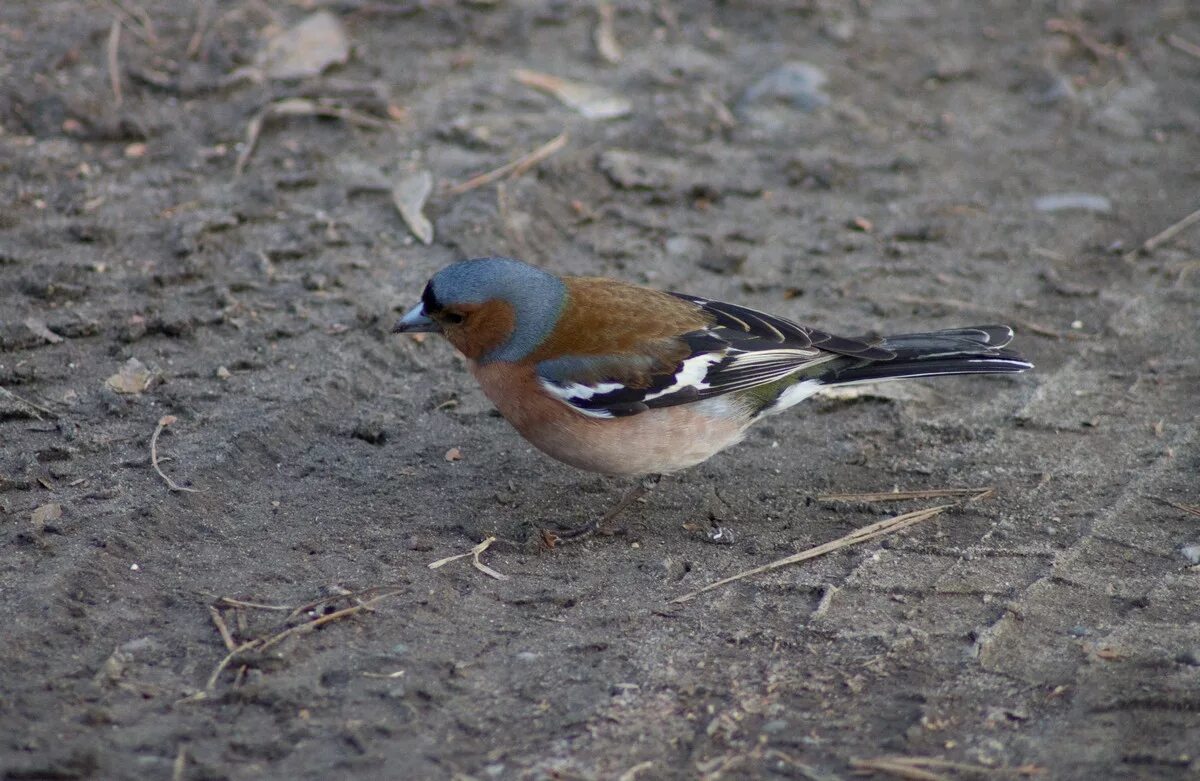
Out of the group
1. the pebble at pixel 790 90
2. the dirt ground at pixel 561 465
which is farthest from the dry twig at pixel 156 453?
the pebble at pixel 790 90

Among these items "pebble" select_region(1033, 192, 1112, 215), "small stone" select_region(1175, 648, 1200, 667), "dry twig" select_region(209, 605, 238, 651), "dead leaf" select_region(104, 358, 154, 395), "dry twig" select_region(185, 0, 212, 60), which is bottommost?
"dry twig" select_region(209, 605, 238, 651)

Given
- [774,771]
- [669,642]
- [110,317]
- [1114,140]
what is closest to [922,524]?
[669,642]

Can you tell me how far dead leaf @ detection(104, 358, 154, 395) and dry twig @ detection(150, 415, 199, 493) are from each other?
260 millimetres

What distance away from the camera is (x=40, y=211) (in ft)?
21.1

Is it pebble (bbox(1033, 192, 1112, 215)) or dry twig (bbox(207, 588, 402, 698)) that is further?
pebble (bbox(1033, 192, 1112, 215))

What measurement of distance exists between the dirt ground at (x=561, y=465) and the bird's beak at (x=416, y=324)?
52cm

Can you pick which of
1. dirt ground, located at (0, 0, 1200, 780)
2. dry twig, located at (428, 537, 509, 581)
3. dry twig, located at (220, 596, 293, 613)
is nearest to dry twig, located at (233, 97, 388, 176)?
dirt ground, located at (0, 0, 1200, 780)

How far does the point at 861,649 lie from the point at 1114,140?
5.49 metres

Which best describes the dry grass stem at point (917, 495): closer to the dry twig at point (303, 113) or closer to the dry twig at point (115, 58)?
the dry twig at point (303, 113)

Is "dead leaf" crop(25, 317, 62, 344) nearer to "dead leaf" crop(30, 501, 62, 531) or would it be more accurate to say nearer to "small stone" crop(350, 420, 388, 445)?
"dead leaf" crop(30, 501, 62, 531)

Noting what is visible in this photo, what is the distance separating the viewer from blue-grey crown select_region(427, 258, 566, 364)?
5.16 meters

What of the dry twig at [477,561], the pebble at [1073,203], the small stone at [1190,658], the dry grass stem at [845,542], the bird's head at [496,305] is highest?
the bird's head at [496,305]

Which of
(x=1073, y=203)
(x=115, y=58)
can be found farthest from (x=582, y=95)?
(x=1073, y=203)

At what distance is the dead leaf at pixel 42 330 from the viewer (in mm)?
5539
